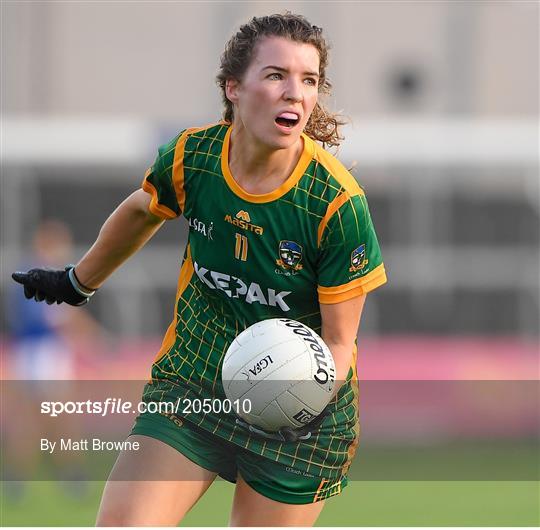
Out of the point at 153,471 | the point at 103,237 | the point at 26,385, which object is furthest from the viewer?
the point at 26,385

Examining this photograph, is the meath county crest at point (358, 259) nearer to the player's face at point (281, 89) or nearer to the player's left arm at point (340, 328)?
the player's left arm at point (340, 328)

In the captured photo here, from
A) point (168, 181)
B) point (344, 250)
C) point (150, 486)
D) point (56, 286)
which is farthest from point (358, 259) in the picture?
point (56, 286)

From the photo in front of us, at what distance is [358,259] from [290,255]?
0.26 metres

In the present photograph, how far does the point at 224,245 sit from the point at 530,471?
7740 millimetres

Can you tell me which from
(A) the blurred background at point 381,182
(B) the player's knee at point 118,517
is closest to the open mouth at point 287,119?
(B) the player's knee at point 118,517

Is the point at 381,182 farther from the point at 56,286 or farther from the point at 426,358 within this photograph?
the point at 56,286

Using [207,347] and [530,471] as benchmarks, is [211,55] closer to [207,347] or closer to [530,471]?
[530,471]

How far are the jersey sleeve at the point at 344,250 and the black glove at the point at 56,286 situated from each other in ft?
4.06

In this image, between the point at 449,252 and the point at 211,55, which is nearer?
the point at 449,252

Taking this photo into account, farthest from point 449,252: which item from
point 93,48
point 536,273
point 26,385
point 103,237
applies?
point 103,237

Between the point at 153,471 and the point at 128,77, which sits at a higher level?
the point at 153,471

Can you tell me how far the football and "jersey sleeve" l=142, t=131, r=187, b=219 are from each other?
0.68 metres

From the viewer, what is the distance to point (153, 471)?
466cm

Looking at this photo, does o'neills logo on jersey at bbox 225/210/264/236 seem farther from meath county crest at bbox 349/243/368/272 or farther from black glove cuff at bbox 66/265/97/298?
black glove cuff at bbox 66/265/97/298
